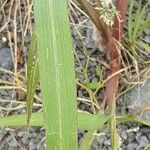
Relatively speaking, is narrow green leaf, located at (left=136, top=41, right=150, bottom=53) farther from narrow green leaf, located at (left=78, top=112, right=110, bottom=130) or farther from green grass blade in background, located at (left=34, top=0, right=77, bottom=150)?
green grass blade in background, located at (left=34, top=0, right=77, bottom=150)

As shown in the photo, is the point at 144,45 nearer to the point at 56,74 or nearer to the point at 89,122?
the point at 89,122

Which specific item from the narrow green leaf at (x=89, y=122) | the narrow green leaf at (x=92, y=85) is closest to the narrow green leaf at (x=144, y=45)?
the narrow green leaf at (x=92, y=85)

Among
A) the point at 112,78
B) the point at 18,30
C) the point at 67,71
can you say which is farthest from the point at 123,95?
the point at 67,71

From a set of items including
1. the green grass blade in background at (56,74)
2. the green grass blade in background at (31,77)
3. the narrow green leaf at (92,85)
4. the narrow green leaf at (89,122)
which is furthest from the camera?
the narrow green leaf at (92,85)

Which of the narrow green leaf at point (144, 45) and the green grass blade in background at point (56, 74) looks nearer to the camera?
the green grass blade in background at point (56, 74)

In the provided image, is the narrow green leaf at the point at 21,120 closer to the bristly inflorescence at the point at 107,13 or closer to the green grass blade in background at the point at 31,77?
the green grass blade in background at the point at 31,77

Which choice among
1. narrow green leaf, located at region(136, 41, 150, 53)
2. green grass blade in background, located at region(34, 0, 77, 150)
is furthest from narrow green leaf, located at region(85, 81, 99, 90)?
green grass blade in background, located at region(34, 0, 77, 150)

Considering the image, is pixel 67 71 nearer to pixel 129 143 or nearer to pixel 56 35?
pixel 56 35

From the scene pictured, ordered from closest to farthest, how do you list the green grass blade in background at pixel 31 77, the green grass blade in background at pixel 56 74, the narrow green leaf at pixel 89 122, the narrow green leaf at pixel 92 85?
the green grass blade in background at pixel 56 74, the green grass blade in background at pixel 31 77, the narrow green leaf at pixel 89 122, the narrow green leaf at pixel 92 85
